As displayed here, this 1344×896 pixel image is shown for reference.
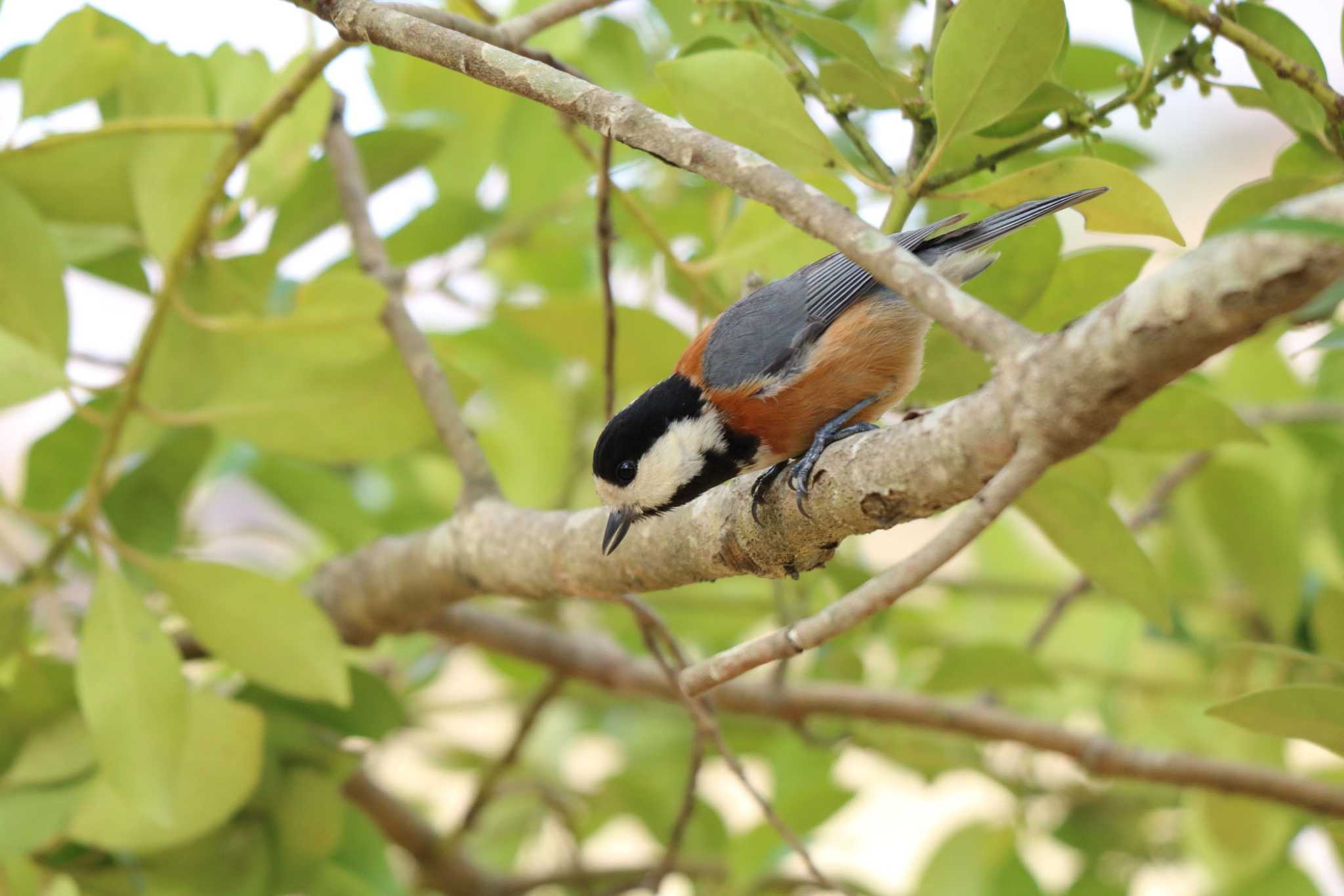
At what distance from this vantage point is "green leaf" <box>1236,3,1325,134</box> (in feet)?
3.11

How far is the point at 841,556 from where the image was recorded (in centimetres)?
169

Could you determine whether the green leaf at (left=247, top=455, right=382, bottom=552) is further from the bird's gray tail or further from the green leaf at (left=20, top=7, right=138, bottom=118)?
the bird's gray tail

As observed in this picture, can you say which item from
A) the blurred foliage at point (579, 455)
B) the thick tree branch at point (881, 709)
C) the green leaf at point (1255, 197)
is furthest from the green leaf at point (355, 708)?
the green leaf at point (1255, 197)

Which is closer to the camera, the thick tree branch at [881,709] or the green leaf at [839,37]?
the green leaf at [839,37]

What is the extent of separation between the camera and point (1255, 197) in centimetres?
103

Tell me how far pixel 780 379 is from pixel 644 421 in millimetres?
162

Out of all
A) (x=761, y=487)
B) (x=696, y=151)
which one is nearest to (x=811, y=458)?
(x=761, y=487)

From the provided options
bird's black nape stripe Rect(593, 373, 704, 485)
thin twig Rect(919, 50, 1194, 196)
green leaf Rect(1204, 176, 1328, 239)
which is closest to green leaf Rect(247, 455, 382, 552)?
bird's black nape stripe Rect(593, 373, 704, 485)

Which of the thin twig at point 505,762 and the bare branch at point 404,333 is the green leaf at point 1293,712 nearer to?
the bare branch at point 404,333

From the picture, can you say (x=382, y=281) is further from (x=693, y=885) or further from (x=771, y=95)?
(x=693, y=885)

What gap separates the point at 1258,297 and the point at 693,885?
4.96 ft

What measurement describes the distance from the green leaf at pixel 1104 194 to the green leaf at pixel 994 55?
0.20 ft

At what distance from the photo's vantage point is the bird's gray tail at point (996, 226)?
0.98 m

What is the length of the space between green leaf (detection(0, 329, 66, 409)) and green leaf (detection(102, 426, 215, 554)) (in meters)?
0.32
